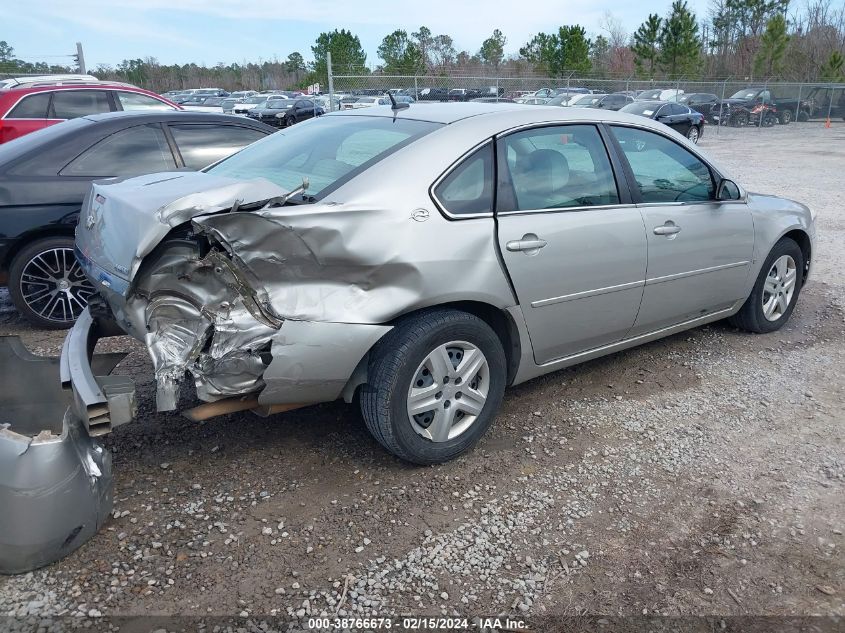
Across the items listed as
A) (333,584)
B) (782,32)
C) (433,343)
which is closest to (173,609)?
(333,584)

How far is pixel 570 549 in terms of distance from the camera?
2793mm

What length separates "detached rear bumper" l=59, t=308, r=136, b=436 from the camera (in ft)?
8.54

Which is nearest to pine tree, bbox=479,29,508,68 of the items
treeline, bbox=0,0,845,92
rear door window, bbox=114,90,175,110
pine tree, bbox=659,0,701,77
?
treeline, bbox=0,0,845,92

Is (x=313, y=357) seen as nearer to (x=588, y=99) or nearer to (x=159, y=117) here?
(x=159, y=117)

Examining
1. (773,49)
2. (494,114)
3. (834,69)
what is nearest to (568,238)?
(494,114)

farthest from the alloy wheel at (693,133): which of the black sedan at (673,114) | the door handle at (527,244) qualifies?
the door handle at (527,244)

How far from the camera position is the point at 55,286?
504 centimetres

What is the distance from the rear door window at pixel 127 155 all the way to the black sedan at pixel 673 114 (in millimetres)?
19446

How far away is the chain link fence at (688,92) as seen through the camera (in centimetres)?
2511

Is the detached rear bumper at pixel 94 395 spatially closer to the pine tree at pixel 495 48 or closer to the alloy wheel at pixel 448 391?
the alloy wheel at pixel 448 391

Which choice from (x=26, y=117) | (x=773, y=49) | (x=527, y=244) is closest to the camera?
(x=527, y=244)

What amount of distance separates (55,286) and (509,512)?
12.7 ft

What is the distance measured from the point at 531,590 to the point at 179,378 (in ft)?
5.25

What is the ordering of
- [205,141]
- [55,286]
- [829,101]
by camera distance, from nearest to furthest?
[55,286] → [205,141] → [829,101]
